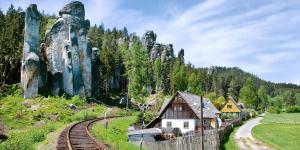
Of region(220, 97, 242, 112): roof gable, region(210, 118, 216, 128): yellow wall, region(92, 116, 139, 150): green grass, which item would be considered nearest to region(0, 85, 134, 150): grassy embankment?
region(92, 116, 139, 150): green grass

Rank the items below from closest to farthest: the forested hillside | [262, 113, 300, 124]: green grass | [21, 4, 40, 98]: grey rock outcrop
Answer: [21, 4, 40, 98]: grey rock outcrop
the forested hillside
[262, 113, 300, 124]: green grass

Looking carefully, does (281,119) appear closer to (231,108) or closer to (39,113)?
(231,108)

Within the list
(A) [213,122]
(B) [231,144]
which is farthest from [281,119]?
(B) [231,144]

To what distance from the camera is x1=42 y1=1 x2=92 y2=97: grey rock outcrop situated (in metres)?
76.1

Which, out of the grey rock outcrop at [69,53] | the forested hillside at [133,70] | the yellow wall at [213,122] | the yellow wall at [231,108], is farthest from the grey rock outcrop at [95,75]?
the yellow wall at [213,122]

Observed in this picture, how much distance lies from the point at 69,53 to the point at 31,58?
30.9 ft

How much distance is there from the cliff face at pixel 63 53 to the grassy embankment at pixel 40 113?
13.9 feet

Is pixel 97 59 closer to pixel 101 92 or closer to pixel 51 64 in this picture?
pixel 101 92

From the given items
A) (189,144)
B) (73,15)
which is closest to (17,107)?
(73,15)

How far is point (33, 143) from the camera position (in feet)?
84.4

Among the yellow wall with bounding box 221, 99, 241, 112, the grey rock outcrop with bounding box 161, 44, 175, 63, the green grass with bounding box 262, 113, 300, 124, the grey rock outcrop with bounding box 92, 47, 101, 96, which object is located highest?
the grey rock outcrop with bounding box 161, 44, 175, 63

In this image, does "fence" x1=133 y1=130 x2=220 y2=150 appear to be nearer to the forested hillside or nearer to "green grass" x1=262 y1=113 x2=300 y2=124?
the forested hillside

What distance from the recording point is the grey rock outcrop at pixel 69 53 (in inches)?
2997

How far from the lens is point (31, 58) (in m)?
68.6
